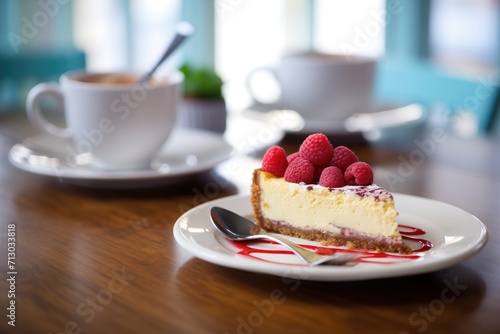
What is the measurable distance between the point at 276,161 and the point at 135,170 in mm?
404

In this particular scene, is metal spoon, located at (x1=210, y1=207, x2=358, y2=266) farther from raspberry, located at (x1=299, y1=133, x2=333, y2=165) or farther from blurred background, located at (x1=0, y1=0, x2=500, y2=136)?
blurred background, located at (x1=0, y1=0, x2=500, y2=136)

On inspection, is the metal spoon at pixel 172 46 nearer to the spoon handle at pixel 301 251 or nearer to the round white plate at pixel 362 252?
the round white plate at pixel 362 252

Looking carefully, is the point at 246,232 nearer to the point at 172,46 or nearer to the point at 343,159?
the point at 343,159

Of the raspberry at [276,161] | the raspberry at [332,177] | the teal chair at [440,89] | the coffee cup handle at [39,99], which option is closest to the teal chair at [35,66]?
the coffee cup handle at [39,99]

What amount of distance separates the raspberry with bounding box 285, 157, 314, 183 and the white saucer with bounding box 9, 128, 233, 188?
0.32 m

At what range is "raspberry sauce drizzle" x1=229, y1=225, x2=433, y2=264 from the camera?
971 millimetres

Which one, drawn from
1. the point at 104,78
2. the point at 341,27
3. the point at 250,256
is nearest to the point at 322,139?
the point at 250,256

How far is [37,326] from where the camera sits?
0.83 m

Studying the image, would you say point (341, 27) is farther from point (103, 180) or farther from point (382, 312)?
point (382, 312)

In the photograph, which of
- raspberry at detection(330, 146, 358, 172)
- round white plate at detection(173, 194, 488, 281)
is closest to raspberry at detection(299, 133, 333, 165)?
raspberry at detection(330, 146, 358, 172)

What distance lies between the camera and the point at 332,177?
1.08 meters

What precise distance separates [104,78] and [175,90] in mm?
199

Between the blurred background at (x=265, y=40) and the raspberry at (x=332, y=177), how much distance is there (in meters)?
0.84

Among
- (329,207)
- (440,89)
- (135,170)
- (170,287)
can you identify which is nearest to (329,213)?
(329,207)
